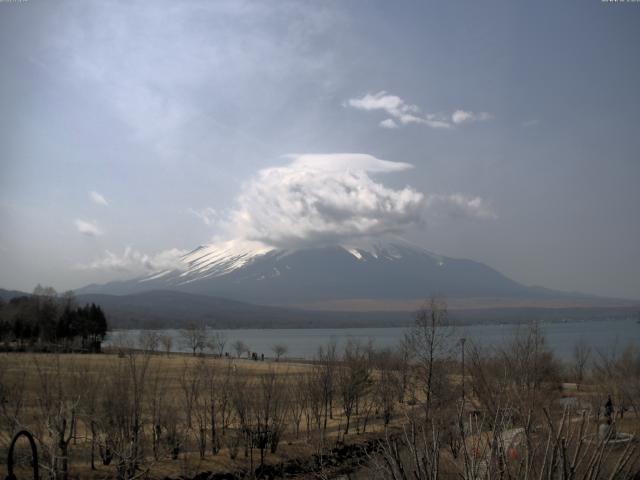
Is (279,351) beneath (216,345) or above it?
above

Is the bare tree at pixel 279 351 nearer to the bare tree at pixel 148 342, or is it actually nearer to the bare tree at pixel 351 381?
the bare tree at pixel 148 342

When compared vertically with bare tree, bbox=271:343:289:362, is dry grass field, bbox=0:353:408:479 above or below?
above

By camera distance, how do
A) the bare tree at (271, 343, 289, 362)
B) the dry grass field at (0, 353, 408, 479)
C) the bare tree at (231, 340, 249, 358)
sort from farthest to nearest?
1. the bare tree at (231, 340, 249, 358)
2. the bare tree at (271, 343, 289, 362)
3. the dry grass field at (0, 353, 408, 479)

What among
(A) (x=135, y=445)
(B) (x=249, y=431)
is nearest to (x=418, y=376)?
(B) (x=249, y=431)

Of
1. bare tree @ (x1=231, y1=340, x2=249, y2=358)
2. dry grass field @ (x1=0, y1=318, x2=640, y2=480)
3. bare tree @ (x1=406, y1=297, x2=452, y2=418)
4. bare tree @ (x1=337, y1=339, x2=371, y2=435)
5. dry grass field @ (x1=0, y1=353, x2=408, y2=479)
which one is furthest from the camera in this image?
bare tree @ (x1=231, y1=340, x2=249, y2=358)

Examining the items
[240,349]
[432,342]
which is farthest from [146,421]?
[240,349]

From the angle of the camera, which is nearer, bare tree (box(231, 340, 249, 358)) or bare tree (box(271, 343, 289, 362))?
bare tree (box(271, 343, 289, 362))

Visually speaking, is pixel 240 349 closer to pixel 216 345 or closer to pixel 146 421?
pixel 216 345

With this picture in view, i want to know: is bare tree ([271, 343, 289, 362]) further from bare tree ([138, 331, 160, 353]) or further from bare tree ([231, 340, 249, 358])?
bare tree ([138, 331, 160, 353])

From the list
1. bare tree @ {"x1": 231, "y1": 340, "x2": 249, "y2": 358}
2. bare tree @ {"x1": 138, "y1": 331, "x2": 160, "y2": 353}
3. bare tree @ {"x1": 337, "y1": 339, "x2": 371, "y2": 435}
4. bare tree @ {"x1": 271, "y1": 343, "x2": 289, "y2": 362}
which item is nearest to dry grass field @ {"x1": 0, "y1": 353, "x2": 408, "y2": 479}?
bare tree @ {"x1": 337, "y1": 339, "x2": 371, "y2": 435}

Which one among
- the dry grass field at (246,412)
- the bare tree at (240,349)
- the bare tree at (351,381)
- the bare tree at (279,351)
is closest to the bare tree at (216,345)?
the bare tree at (240,349)

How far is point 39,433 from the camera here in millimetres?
16875

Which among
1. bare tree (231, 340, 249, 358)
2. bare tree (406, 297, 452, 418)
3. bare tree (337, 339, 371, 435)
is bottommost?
bare tree (231, 340, 249, 358)

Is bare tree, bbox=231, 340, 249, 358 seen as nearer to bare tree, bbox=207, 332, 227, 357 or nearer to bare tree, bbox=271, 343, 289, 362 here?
A: bare tree, bbox=207, 332, 227, 357
